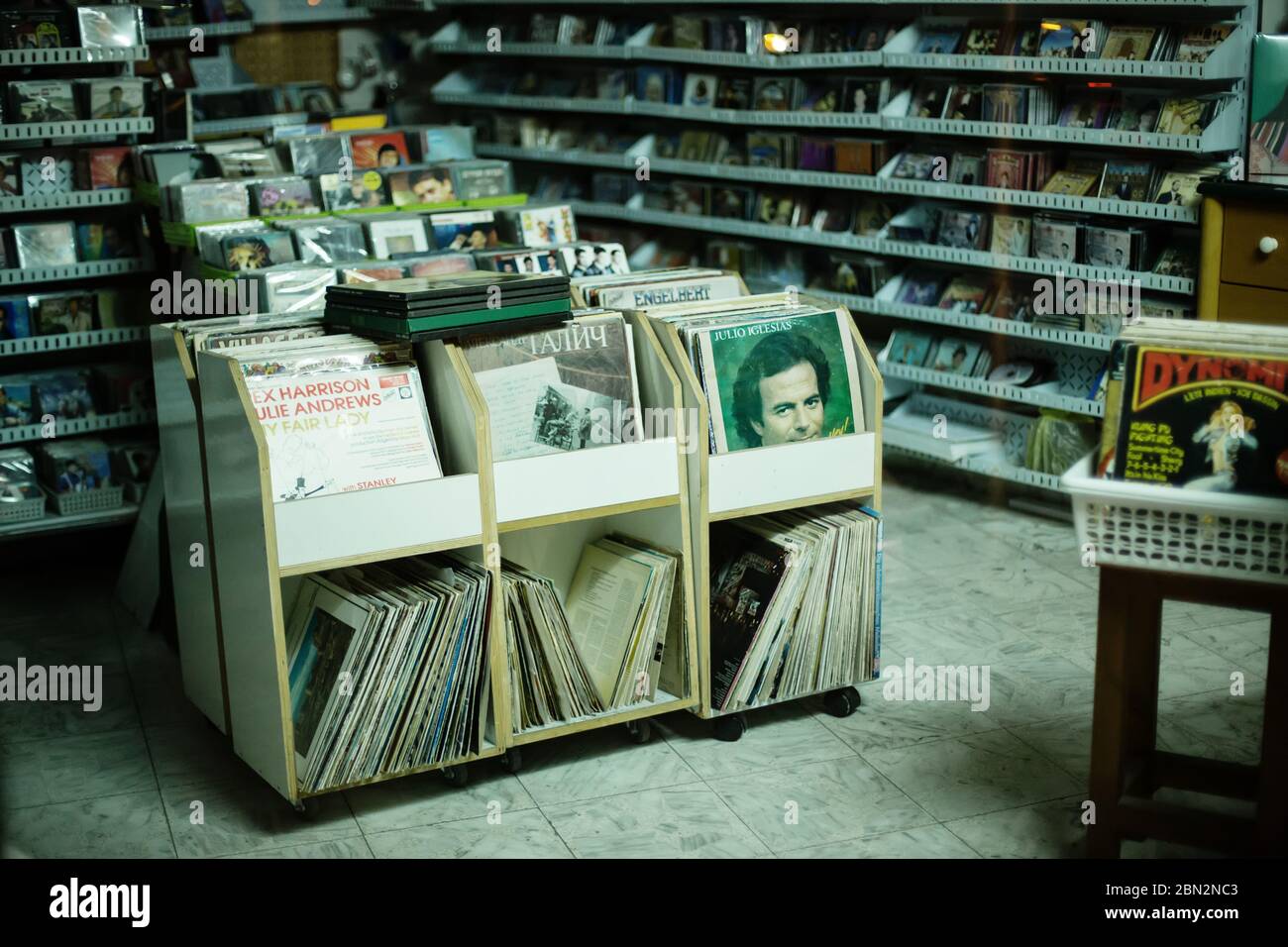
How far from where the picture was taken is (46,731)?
374 centimetres

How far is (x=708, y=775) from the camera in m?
3.40

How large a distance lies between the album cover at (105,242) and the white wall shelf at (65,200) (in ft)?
0.28

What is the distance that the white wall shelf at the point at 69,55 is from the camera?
446cm

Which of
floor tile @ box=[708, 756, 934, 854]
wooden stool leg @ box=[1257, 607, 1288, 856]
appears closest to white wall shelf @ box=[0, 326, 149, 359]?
floor tile @ box=[708, 756, 934, 854]

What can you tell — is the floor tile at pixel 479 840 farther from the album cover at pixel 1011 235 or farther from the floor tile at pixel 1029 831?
the album cover at pixel 1011 235

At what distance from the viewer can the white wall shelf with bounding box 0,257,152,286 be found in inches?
184

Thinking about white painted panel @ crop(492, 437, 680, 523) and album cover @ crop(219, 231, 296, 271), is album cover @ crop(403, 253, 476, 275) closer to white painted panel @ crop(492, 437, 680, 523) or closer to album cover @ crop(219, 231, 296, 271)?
album cover @ crop(219, 231, 296, 271)

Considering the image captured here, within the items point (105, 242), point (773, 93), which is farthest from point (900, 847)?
point (773, 93)

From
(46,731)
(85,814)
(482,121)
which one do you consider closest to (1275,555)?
(85,814)

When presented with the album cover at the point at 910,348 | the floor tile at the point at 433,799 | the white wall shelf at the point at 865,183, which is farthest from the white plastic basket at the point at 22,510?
the album cover at the point at 910,348

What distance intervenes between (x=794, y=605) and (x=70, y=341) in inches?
109
